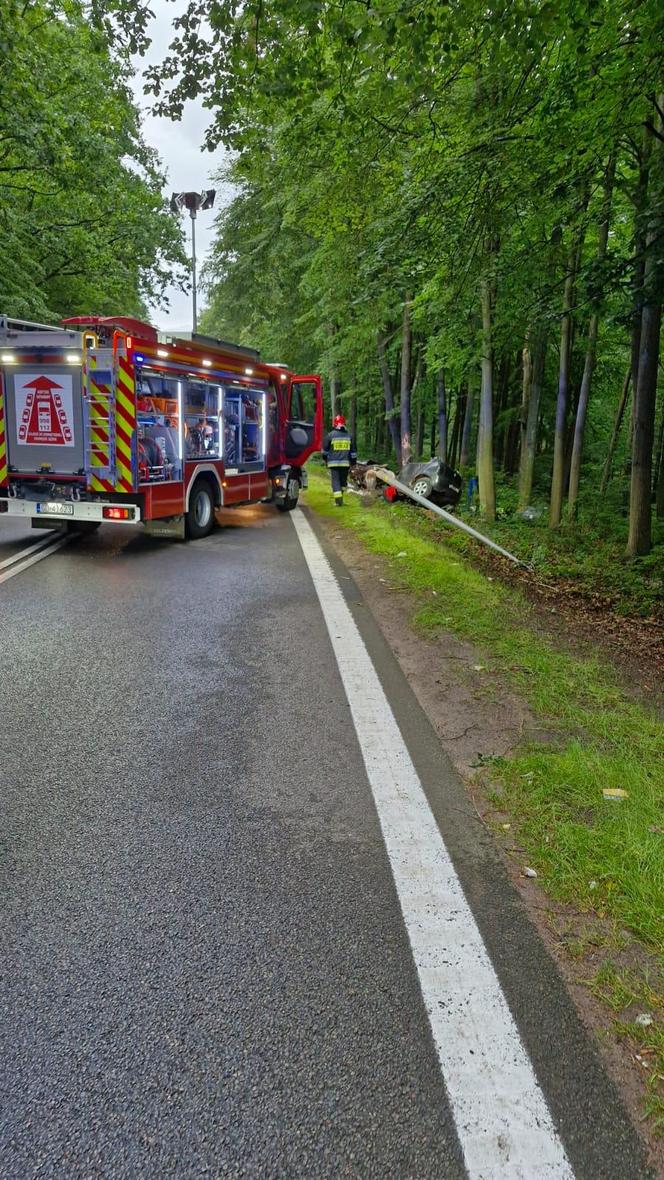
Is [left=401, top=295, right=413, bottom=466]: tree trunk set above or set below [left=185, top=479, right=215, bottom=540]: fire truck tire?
above

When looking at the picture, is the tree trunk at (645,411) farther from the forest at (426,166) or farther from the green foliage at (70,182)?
the green foliage at (70,182)

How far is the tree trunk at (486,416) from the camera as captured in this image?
13.7 m

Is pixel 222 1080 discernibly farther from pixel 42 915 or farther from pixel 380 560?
pixel 380 560

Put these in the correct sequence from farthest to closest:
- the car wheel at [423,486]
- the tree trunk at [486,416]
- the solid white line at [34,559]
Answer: the car wheel at [423,486]
the tree trunk at [486,416]
the solid white line at [34,559]

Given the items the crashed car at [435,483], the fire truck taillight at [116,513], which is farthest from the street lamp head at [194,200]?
the fire truck taillight at [116,513]

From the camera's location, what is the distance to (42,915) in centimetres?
238

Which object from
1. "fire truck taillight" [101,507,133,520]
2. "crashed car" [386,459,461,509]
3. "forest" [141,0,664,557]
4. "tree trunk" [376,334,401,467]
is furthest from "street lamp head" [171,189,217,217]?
"fire truck taillight" [101,507,133,520]

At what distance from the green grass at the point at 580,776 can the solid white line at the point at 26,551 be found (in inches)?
206

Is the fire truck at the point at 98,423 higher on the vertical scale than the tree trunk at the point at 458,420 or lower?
lower

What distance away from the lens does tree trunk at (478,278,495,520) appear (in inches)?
540

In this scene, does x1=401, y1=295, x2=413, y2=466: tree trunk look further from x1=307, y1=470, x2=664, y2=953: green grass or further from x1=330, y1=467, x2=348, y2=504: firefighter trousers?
x1=307, y1=470, x2=664, y2=953: green grass

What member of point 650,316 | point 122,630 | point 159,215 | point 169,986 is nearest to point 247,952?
point 169,986

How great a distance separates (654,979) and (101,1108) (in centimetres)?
166

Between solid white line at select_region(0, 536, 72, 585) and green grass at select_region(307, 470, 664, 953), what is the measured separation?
15.6 feet
